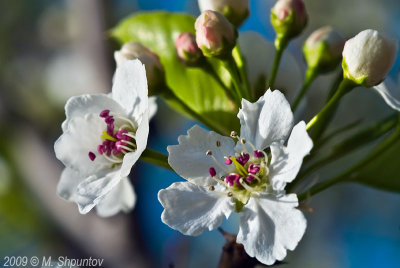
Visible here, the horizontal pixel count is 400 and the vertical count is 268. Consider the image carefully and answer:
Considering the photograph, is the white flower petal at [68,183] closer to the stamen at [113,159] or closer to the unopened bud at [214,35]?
the stamen at [113,159]

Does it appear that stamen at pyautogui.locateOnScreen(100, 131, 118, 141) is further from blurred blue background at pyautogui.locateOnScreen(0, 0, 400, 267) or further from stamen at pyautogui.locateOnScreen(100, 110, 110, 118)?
blurred blue background at pyautogui.locateOnScreen(0, 0, 400, 267)

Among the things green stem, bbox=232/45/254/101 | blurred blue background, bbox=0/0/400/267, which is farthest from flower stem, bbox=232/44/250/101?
blurred blue background, bbox=0/0/400/267

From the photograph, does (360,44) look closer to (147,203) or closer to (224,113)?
(224,113)

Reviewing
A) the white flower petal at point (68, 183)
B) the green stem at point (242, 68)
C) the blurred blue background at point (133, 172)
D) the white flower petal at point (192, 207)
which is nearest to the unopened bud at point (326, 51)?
the green stem at point (242, 68)

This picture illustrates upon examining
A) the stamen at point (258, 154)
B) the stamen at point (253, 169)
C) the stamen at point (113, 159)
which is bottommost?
the stamen at point (113, 159)

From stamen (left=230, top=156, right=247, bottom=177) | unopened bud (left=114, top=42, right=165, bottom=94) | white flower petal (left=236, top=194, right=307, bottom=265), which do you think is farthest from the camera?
unopened bud (left=114, top=42, right=165, bottom=94)

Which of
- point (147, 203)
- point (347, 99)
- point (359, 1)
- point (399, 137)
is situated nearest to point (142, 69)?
point (399, 137)
